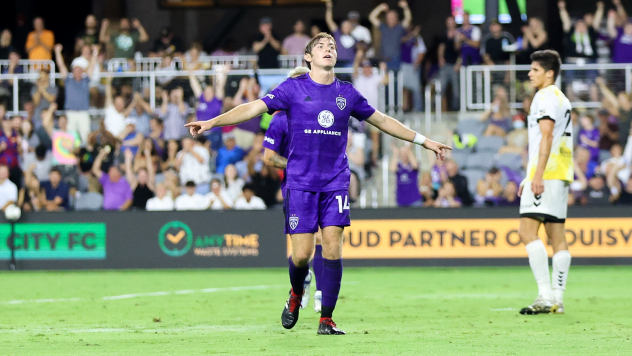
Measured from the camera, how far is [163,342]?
23.0 feet

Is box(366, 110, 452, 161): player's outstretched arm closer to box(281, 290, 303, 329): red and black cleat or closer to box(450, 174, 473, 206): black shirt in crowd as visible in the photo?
box(281, 290, 303, 329): red and black cleat

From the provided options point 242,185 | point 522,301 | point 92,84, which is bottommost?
point 522,301

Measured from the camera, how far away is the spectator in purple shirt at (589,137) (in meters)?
17.7

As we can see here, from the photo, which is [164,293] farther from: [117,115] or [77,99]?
[77,99]

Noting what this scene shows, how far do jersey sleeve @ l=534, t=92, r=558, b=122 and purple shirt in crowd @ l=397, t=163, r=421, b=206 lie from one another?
8520mm

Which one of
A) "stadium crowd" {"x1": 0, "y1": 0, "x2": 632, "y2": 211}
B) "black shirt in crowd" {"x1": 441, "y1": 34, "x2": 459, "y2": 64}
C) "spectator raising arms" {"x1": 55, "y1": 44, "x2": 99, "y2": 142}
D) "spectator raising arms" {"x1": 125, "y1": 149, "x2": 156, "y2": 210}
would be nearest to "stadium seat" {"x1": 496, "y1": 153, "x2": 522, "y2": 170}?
"stadium crowd" {"x1": 0, "y1": 0, "x2": 632, "y2": 211}

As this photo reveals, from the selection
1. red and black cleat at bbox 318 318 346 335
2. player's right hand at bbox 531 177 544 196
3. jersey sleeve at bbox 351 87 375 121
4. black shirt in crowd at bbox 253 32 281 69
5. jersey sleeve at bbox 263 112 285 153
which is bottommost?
red and black cleat at bbox 318 318 346 335

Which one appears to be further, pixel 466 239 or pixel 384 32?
pixel 384 32

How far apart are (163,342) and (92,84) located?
13757 mm

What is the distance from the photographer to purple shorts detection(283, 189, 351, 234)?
24.5 feet

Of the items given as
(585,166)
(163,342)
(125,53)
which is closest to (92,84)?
(125,53)

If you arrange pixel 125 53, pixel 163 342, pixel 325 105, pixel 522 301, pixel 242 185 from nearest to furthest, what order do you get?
pixel 163 342 < pixel 325 105 < pixel 522 301 < pixel 242 185 < pixel 125 53

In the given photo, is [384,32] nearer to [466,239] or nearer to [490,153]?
[490,153]

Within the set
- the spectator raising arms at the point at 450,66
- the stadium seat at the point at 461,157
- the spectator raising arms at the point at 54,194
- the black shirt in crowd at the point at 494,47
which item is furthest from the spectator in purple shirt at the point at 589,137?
the spectator raising arms at the point at 54,194
